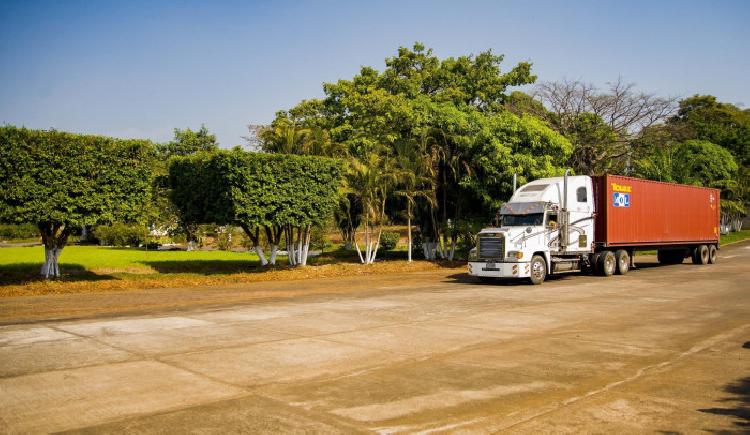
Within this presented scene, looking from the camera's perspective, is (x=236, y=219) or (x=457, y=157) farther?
(x=457, y=157)

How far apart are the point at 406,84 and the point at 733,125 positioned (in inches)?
2024

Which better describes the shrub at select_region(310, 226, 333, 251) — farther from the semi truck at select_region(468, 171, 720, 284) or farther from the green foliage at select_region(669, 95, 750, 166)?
the green foliage at select_region(669, 95, 750, 166)

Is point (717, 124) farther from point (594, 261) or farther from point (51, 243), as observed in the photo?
point (51, 243)

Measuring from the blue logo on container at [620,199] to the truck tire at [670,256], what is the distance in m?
9.79

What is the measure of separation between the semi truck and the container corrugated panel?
0.04 meters

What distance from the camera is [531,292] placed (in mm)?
19609

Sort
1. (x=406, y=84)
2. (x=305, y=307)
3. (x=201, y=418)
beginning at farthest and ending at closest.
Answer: (x=406, y=84) → (x=305, y=307) → (x=201, y=418)

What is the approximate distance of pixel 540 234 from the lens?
2256cm

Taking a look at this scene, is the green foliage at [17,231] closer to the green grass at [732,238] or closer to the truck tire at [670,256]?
the truck tire at [670,256]

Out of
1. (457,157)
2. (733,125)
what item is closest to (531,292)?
(457,157)

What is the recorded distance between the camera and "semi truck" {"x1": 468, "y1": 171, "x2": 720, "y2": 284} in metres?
22.2

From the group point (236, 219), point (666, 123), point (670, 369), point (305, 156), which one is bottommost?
point (670, 369)

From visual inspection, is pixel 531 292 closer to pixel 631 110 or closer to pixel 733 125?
pixel 631 110

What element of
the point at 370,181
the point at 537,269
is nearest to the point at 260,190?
the point at 370,181
